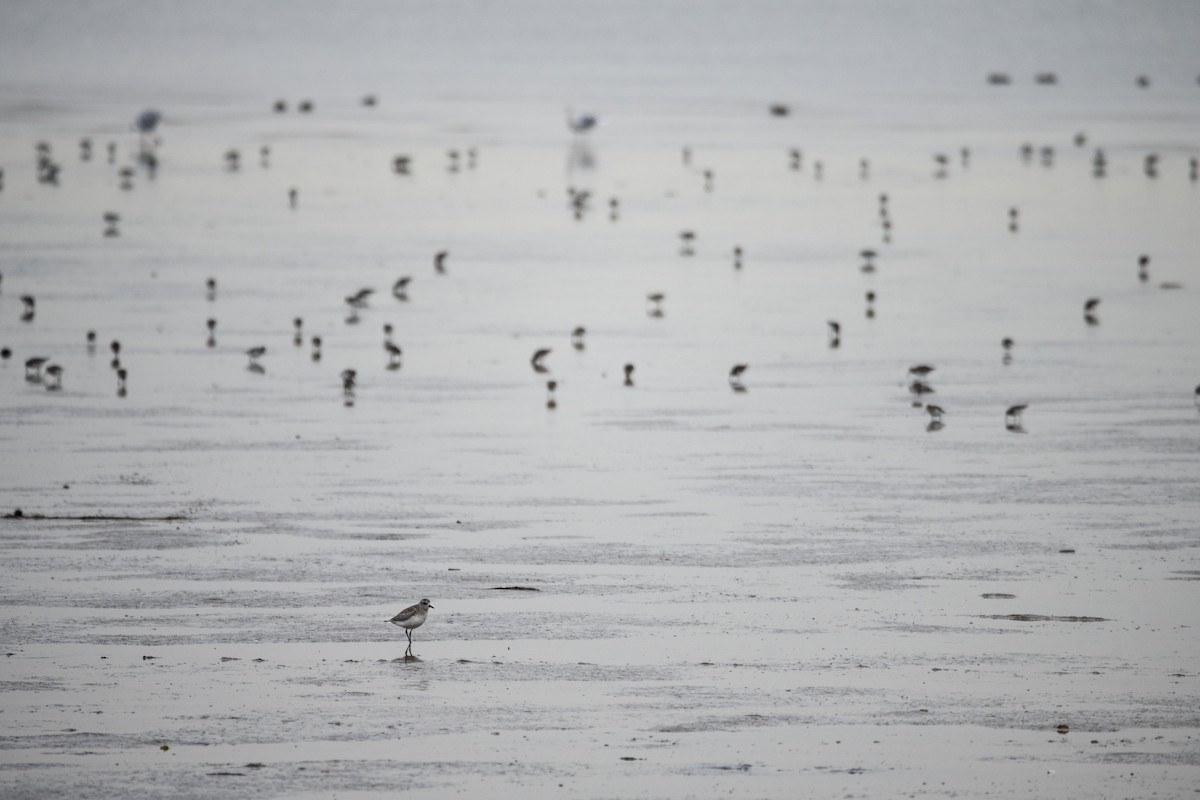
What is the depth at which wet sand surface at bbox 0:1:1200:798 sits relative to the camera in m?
12.8

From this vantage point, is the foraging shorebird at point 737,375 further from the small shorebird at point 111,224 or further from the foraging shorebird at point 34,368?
the small shorebird at point 111,224

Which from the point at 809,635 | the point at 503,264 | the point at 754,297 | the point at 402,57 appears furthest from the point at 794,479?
the point at 402,57

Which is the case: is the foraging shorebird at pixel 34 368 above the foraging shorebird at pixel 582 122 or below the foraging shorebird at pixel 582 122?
below

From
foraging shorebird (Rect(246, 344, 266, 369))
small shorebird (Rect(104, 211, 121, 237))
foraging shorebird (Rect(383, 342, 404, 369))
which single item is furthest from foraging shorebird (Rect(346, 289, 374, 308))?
small shorebird (Rect(104, 211, 121, 237))

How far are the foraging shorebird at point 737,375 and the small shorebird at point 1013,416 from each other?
4216 millimetres

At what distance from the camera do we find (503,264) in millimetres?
41812

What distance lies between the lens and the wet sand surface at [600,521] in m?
12.8

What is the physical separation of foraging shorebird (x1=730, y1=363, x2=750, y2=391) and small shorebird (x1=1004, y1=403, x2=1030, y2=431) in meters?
4.22

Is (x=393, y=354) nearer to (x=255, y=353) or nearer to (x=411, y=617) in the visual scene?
(x=255, y=353)

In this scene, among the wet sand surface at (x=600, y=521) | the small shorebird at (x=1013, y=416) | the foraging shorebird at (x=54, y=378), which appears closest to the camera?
the wet sand surface at (x=600, y=521)

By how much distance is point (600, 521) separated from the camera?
19297 millimetres

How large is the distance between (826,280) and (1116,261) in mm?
7351

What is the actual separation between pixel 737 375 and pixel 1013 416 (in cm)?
476

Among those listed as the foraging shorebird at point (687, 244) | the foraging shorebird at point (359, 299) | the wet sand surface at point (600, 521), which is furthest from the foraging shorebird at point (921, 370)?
the foraging shorebird at point (687, 244)
